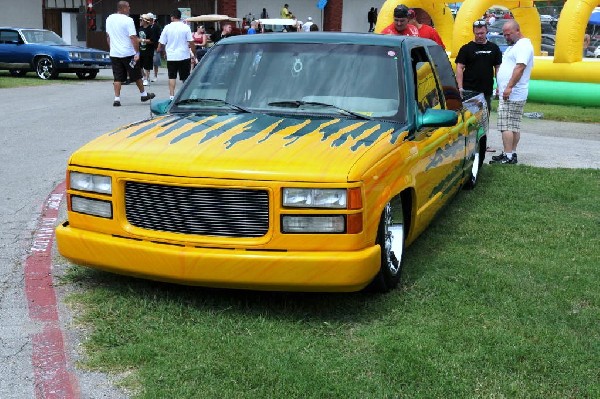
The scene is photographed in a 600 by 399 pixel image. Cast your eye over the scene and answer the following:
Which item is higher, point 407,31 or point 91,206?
point 407,31

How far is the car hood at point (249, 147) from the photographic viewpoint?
4172mm

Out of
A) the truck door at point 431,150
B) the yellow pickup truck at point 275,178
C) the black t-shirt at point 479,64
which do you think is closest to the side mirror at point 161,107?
the yellow pickup truck at point 275,178

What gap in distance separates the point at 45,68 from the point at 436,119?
19479 mm

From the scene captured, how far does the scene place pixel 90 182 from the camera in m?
4.49

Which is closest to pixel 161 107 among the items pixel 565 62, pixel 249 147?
pixel 249 147

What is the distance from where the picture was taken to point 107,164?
4.42m

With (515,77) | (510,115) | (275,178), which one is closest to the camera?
(275,178)

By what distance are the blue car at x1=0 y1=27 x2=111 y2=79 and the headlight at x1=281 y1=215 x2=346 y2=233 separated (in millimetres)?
19513

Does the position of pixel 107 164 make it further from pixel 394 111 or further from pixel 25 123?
pixel 25 123

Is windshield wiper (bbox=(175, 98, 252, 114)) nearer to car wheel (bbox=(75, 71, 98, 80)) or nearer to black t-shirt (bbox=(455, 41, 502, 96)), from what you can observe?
black t-shirt (bbox=(455, 41, 502, 96))

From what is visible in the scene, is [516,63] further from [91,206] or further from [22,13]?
[22,13]

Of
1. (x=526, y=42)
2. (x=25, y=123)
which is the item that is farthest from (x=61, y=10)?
(x=526, y=42)

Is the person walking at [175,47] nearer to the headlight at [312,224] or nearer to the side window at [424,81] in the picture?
the side window at [424,81]

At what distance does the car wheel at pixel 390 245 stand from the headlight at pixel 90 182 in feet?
5.02
